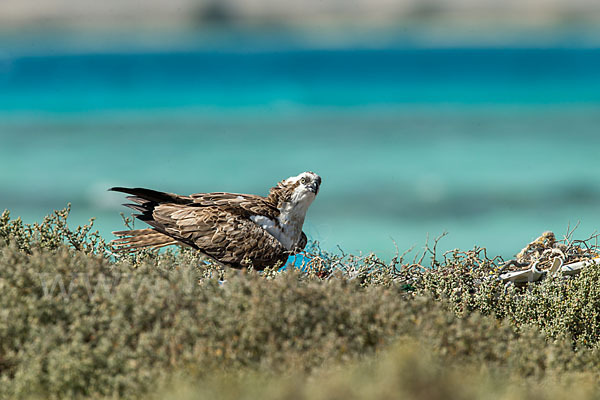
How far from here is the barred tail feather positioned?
3668 mm

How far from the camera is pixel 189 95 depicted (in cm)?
1766

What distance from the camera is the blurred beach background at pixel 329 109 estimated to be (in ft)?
40.9

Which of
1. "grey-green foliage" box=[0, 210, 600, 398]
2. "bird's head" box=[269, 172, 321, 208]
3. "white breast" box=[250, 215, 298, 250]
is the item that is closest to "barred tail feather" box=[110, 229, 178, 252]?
"white breast" box=[250, 215, 298, 250]

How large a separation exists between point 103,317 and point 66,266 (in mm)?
395

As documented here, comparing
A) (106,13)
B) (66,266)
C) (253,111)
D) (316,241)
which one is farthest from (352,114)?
(66,266)

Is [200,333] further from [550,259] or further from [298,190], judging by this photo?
[550,259]

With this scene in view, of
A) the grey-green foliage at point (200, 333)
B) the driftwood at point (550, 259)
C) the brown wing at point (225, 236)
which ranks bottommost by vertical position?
the grey-green foliage at point (200, 333)

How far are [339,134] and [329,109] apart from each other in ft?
6.17

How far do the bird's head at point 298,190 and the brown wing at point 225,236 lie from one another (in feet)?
0.75

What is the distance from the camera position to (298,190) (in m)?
3.70

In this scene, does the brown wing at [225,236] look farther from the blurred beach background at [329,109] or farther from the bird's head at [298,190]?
the blurred beach background at [329,109]

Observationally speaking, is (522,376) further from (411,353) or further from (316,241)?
(316,241)

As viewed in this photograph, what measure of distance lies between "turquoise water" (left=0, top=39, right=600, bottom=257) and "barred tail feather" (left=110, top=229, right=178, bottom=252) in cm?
679

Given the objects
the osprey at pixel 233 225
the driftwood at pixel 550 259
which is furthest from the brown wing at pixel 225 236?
the driftwood at pixel 550 259
